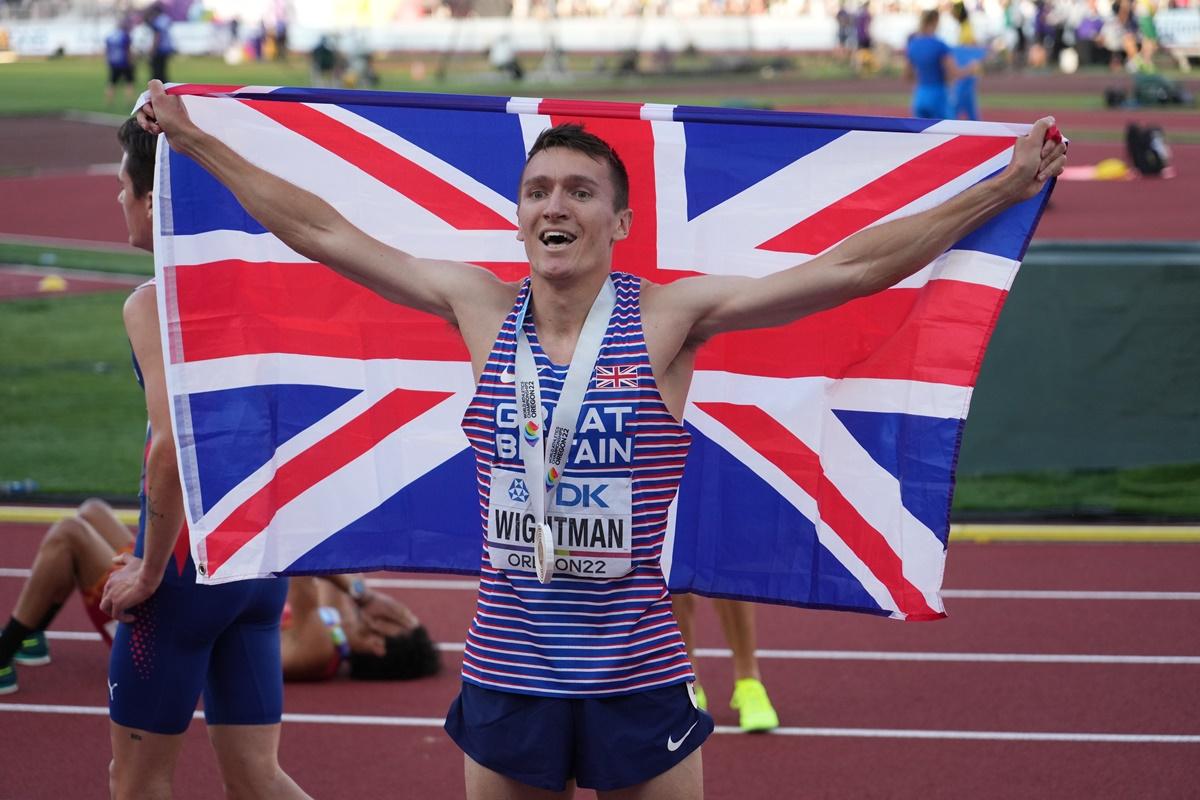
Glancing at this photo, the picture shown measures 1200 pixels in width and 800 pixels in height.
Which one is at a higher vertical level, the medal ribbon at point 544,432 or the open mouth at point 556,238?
the open mouth at point 556,238

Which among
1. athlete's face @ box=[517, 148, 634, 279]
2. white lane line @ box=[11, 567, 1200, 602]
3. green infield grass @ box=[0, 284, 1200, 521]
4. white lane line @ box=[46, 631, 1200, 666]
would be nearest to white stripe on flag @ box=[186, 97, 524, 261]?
athlete's face @ box=[517, 148, 634, 279]

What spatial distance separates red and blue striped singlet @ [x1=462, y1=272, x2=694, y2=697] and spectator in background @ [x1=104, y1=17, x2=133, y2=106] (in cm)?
3525

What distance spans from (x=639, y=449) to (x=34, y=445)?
8.49 metres

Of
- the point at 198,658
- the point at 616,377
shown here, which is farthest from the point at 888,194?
the point at 198,658

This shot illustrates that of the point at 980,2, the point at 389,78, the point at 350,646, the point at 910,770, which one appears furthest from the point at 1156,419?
the point at 980,2

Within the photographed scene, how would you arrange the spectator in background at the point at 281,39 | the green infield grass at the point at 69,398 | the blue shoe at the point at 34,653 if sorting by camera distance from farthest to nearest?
the spectator in background at the point at 281,39
the green infield grass at the point at 69,398
the blue shoe at the point at 34,653

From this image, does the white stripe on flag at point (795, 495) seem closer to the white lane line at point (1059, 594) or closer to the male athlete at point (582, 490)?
the male athlete at point (582, 490)

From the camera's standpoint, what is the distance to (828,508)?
14.0 ft

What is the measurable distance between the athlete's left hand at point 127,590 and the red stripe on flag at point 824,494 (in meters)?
1.53

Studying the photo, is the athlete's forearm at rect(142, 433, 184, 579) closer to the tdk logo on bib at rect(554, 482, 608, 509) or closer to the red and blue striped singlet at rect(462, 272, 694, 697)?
the red and blue striped singlet at rect(462, 272, 694, 697)

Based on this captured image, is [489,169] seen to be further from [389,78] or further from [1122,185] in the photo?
[389,78]

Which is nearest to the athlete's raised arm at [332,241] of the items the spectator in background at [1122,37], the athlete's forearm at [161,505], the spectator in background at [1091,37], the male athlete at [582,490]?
the male athlete at [582,490]

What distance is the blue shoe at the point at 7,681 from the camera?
6.62 metres

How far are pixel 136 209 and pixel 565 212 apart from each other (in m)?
1.52
